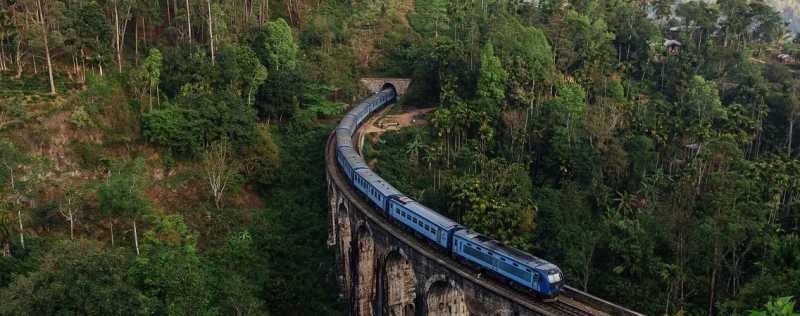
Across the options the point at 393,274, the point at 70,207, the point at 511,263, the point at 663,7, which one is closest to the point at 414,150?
the point at 393,274

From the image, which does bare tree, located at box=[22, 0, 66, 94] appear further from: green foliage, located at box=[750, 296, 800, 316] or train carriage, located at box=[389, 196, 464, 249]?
green foliage, located at box=[750, 296, 800, 316]

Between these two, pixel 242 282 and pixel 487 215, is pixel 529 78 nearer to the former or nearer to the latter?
pixel 487 215

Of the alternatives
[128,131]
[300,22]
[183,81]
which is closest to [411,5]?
[300,22]

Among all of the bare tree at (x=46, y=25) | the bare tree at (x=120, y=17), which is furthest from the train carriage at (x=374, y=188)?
the bare tree at (x=46, y=25)

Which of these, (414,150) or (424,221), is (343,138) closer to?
(414,150)

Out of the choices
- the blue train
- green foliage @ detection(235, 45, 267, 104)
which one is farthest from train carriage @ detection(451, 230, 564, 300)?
green foliage @ detection(235, 45, 267, 104)

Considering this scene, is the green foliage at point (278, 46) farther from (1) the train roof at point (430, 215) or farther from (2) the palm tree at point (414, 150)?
(1) the train roof at point (430, 215)

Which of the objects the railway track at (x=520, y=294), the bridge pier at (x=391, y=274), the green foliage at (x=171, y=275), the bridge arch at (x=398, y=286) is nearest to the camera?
the railway track at (x=520, y=294)
